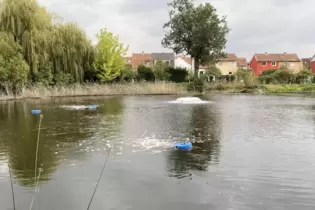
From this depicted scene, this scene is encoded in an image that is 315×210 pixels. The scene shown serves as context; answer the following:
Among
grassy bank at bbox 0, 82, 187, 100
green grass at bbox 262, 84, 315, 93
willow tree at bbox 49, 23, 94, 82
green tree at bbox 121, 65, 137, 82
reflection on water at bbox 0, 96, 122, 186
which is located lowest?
reflection on water at bbox 0, 96, 122, 186

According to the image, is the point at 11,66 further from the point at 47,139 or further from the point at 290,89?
the point at 290,89

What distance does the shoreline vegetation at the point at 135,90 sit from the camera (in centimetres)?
2559

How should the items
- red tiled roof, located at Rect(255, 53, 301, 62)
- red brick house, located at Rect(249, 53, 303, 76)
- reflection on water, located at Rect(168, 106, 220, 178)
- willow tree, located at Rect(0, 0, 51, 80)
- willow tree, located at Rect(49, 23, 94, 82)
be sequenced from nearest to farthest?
reflection on water, located at Rect(168, 106, 220, 178) → willow tree, located at Rect(0, 0, 51, 80) → willow tree, located at Rect(49, 23, 94, 82) → red brick house, located at Rect(249, 53, 303, 76) → red tiled roof, located at Rect(255, 53, 301, 62)

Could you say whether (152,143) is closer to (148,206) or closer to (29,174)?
(29,174)

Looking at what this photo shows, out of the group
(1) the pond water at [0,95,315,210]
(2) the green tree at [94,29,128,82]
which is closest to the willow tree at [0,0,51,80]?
(2) the green tree at [94,29,128,82]

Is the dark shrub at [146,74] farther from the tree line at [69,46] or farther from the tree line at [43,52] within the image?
the tree line at [43,52]

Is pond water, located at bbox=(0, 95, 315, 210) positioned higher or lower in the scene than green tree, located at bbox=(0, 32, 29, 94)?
lower

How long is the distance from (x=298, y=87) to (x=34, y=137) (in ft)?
120

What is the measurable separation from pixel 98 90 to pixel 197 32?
47.3 feet

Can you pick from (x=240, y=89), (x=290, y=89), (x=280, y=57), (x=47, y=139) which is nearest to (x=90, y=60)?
(x=240, y=89)

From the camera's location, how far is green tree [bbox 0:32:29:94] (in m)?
24.2

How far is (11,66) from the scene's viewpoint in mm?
24391

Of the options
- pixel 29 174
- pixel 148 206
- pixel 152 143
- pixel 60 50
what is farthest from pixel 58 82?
pixel 148 206

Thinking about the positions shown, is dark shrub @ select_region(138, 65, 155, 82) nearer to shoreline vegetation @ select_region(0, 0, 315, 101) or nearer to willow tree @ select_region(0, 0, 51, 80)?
shoreline vegetation @ select_region(0, 0, 315, 101)
